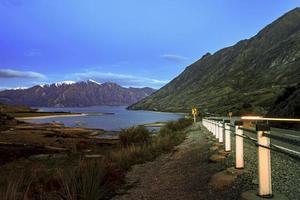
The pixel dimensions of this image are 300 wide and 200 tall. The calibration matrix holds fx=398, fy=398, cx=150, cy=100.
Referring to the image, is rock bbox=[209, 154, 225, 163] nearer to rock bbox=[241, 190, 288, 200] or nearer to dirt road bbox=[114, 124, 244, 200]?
dirt road bbox=[114, 124, 244, 200]

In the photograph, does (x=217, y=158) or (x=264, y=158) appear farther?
(x=217, y=158)

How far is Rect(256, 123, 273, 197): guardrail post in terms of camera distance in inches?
254

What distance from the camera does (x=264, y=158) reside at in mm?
6602

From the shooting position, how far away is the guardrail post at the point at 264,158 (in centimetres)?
645

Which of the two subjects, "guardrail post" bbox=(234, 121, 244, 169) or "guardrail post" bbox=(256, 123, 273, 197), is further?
"guardrail post" bbox=(234, 121, 244, 169)

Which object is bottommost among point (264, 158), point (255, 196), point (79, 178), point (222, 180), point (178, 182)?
point (178, 182)

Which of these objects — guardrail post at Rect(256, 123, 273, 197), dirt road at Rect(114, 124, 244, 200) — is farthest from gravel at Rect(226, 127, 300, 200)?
guardrail post at Rect(256, 123, 273, 197)

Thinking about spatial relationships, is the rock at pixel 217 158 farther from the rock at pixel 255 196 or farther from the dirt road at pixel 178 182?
the rock at pixel 255 196

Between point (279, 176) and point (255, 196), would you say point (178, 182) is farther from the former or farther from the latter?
point (255, 196)

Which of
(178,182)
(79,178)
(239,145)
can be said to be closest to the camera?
(239,145)

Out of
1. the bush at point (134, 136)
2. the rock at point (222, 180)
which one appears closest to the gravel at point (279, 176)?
the rock at point (222, 180)

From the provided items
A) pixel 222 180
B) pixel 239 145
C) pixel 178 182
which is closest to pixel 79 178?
pixel 178 182

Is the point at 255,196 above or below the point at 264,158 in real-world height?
below

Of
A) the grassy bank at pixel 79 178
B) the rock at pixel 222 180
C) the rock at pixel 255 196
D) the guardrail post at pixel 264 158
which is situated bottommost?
the grassy bank at pixel 79 178
